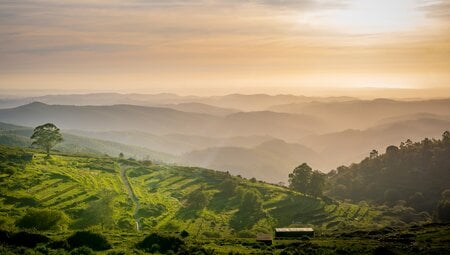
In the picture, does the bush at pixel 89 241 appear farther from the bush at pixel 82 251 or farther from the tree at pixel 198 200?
the tree at pixel 198 200

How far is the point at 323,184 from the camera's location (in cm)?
19138

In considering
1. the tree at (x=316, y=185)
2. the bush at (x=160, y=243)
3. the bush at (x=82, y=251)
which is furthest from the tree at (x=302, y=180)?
the bush at (x=82, y=251)

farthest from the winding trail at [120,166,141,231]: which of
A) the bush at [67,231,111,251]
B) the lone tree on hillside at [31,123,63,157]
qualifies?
the bush at [67,231,111,251]

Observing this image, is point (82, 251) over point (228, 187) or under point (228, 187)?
over

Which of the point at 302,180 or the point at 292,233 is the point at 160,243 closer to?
the point at 292,233

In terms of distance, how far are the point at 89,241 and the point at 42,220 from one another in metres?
29.8

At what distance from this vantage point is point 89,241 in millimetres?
68562

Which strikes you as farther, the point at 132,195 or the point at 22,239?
the point at 132,195

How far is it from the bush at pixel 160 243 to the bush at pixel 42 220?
3069 centimetres

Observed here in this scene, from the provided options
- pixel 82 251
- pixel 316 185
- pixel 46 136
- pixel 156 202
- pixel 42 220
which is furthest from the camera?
pixel 316 185

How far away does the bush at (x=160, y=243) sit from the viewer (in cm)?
6969

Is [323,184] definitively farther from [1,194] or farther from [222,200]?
[1,194]

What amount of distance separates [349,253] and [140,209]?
7221 centimetres

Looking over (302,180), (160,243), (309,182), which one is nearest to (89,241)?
(160,243)
